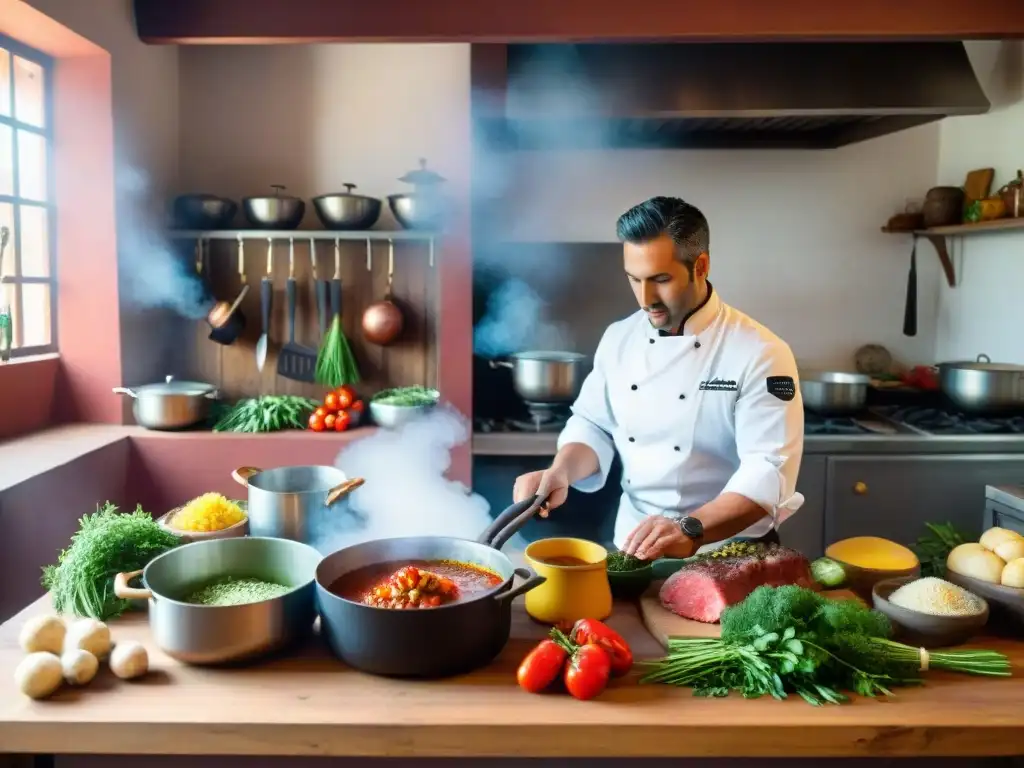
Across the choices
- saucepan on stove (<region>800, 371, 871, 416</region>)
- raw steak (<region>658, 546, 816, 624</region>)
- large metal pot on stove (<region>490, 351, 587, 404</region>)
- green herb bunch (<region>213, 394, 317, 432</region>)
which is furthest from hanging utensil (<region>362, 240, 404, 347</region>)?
raw steak (<region>658, 546, 816, 624</region>)

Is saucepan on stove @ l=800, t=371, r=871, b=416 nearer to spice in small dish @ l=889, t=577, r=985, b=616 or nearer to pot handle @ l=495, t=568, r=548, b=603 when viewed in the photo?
spice in small dish @ l=889, t=577, r=985, b=616

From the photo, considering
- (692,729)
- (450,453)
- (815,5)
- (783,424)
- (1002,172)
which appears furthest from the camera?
(1002,172)

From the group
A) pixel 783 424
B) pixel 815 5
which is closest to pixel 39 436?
pixel 783 424

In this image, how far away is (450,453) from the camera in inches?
158

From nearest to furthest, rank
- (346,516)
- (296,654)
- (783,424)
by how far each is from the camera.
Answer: (296,654) < (346,516) < (783,424)

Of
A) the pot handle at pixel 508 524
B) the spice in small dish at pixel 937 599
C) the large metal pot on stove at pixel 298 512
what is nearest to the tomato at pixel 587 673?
the pot handle at pixel 508 524

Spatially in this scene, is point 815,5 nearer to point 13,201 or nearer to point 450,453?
point 450,453

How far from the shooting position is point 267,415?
4.03 m

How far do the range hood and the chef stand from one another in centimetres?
133

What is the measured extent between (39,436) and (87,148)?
4.15 feet

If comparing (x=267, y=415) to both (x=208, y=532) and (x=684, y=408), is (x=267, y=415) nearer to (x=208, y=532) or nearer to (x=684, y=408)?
(x=208, y=532)

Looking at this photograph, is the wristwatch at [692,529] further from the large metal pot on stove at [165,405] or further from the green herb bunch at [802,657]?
the large metal pot on stove at [165,405]

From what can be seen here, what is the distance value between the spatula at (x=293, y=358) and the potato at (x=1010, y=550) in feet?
10.9

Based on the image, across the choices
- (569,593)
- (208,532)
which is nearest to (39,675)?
(208,532)
